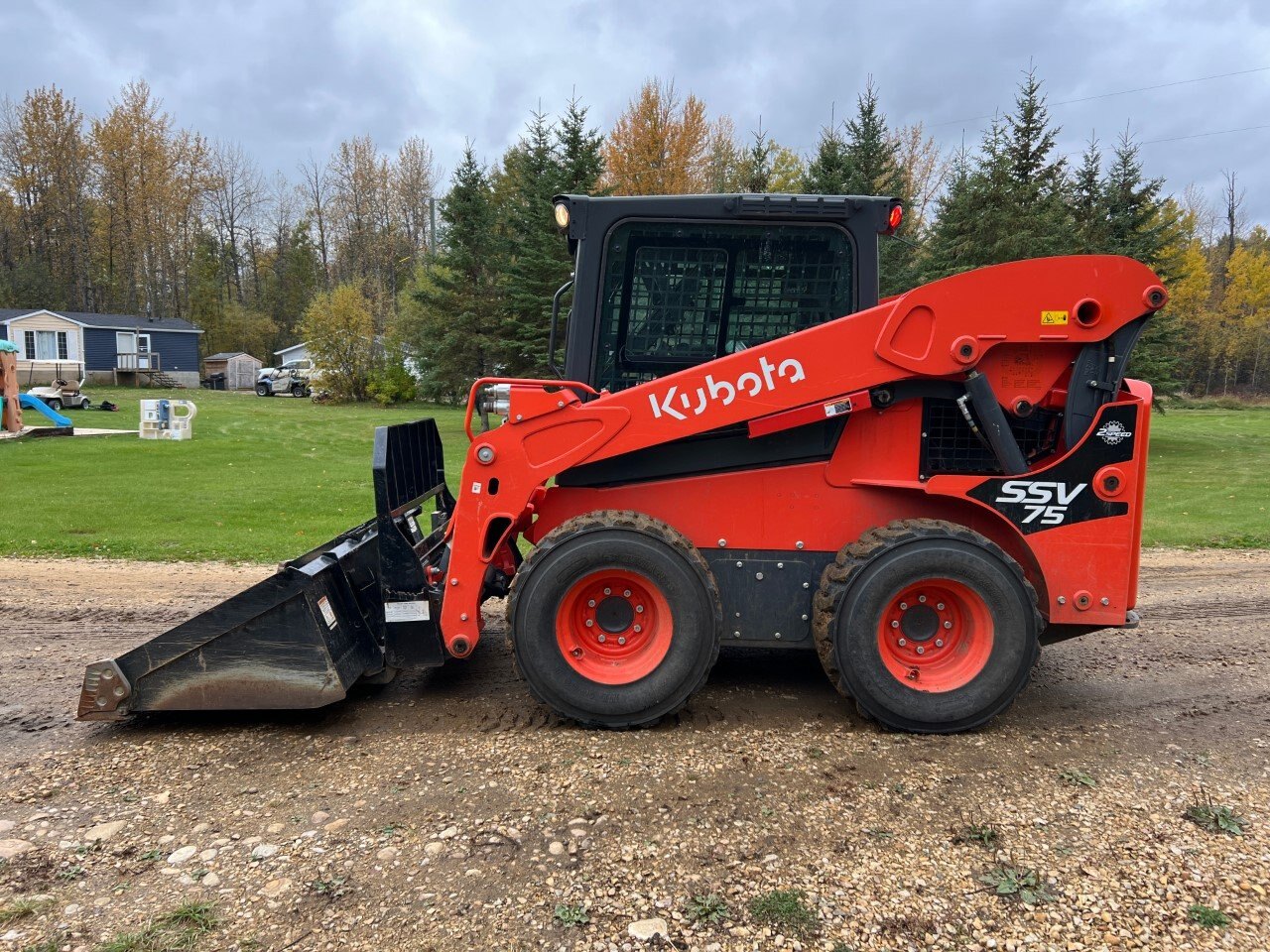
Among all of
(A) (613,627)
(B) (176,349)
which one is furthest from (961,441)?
(B) (176,349)

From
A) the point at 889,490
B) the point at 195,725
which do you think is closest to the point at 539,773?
the point at 195,725

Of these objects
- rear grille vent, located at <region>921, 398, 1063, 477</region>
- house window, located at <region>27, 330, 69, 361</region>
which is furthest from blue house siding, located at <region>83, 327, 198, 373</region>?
rear grille vent, located at <region>921, 398, 1063, 477</region>

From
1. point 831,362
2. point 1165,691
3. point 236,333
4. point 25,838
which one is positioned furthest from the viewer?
point 236,333

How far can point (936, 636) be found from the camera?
411 cm

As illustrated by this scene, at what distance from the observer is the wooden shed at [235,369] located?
49.5m

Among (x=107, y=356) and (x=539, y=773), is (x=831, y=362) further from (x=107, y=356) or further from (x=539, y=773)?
(x=107, y=356)

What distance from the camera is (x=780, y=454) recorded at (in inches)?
169

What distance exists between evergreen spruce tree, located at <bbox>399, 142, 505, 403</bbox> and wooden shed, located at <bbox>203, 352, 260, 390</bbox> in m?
25.0

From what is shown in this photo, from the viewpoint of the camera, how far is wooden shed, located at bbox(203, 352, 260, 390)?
49.5 meters

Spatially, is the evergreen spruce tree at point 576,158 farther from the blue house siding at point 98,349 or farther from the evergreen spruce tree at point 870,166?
the blue house siding at point 98,349

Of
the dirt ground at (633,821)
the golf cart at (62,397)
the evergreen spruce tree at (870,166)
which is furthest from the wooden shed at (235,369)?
the dirt ground at (633,821)

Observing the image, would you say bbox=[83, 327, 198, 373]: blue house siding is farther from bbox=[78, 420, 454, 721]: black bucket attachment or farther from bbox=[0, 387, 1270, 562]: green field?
bbox=[78, 420, 454, 721]: black bucket attachment

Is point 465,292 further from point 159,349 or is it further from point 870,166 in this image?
point 159,349

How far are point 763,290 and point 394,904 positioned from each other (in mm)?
3303
